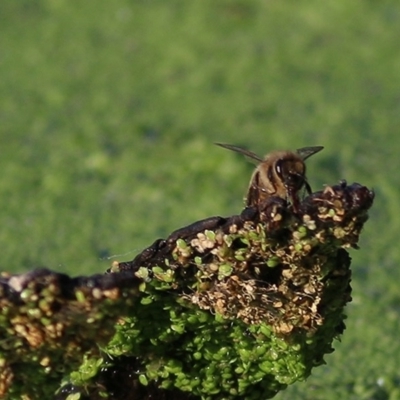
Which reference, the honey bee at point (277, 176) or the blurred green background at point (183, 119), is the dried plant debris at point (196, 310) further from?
the blurred green background at point (183, 119)

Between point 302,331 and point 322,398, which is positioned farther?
point 322,398

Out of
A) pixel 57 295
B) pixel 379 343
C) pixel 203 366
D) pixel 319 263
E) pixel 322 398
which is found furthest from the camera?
pixel 379 343

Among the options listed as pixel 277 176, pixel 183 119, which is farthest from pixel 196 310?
pixel 183 119

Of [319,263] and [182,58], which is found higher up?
[182,58]

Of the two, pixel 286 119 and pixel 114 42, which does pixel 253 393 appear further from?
pixel 114 42

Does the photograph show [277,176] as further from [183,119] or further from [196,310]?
[183,119]

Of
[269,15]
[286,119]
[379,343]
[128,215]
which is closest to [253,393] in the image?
[379,343]

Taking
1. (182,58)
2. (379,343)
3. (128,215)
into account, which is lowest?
(379,343)

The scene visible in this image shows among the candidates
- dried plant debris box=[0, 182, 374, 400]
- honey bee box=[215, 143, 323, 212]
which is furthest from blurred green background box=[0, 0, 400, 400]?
dried plant debris box=[0, 182, 374, 400]
